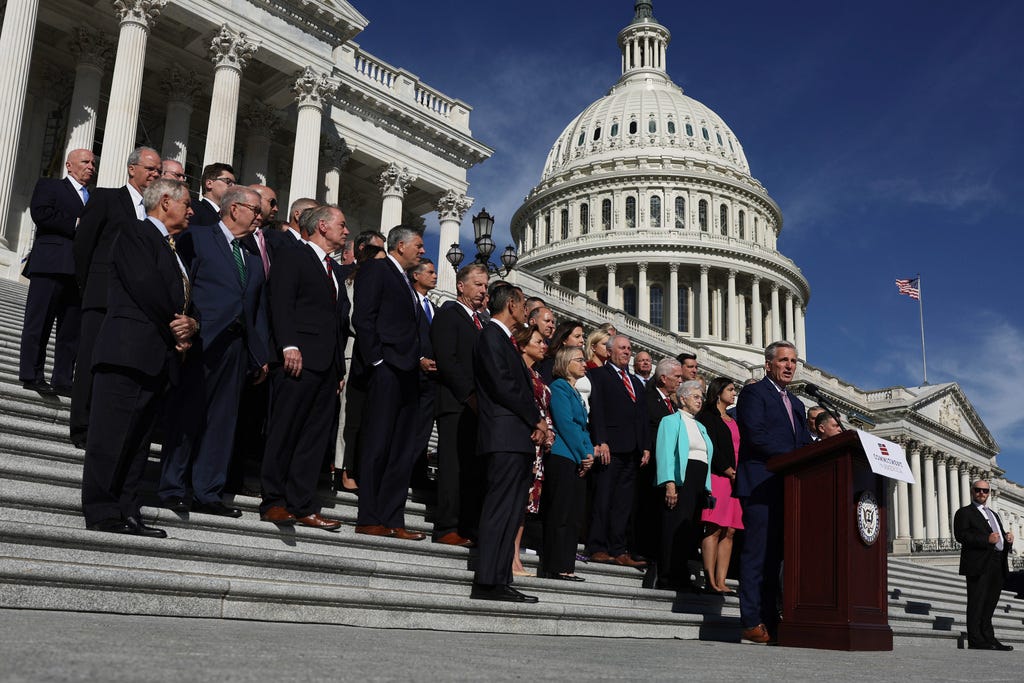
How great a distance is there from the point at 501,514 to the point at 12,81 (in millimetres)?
17071

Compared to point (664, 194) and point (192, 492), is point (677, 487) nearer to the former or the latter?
point (192, 492)

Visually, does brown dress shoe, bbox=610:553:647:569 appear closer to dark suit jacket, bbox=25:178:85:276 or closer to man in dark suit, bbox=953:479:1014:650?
man in dark suit, bbox=953:479:1014:650

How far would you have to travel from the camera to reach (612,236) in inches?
3066

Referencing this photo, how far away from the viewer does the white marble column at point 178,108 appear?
24297mm

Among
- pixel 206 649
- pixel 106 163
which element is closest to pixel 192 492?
pixel 206 649

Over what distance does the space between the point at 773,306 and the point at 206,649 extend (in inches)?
3134

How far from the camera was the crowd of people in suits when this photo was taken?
213 inches

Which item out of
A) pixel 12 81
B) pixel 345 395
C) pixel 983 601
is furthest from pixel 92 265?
pixel 12 81

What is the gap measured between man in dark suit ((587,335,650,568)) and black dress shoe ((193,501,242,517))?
3.52 m

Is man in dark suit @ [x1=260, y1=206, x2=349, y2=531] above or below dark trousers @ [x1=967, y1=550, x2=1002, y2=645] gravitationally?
above

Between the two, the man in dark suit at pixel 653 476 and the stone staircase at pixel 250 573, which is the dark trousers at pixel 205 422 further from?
the man in dark suit at pixel 653 476

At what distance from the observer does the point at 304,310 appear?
21.5ft

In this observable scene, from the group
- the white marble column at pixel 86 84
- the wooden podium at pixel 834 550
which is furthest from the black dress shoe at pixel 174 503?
the white marble column at pixel 86 84

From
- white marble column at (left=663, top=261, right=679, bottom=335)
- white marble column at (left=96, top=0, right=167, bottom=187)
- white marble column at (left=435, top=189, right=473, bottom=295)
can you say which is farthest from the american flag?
white marble column at (left=96, top=0, right=167, bottom=187)
